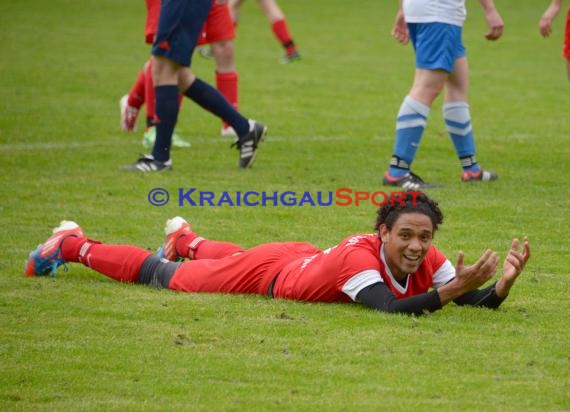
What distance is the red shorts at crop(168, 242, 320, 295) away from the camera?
6918 mm

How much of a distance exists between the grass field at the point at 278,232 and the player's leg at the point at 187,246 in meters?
0.44

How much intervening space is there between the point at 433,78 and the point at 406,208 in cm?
383

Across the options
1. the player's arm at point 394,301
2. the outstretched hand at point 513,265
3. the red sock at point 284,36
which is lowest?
the red sock at point 284,36

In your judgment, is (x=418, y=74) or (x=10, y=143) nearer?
(x=418, y=74)

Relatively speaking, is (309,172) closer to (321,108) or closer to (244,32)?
(321,108)

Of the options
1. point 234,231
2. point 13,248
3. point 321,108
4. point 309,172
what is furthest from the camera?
point 321,108

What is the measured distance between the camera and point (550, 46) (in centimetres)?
2212

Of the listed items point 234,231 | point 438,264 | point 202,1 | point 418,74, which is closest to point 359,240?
point 438,264

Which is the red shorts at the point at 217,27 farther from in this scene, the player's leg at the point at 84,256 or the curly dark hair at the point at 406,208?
the curly dark hair at the point at 406,208

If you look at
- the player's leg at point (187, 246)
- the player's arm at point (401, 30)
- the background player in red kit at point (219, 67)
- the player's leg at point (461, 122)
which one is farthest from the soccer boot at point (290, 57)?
the player's leg at point (187, 246)

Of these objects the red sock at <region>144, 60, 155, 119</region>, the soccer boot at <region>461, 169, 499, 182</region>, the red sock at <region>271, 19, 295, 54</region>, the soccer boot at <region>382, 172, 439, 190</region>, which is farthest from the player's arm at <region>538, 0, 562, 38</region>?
the red sock at <region>271, 19, 295, 54</region>

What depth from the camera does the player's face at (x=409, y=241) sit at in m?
6.38

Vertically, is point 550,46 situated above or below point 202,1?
below

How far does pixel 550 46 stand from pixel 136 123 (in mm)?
10210
